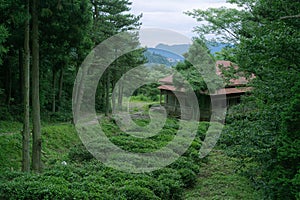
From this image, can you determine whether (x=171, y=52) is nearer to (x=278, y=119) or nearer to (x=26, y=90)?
(x=26, y=90)

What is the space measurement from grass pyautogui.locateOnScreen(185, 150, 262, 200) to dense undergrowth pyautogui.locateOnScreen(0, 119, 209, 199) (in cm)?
42

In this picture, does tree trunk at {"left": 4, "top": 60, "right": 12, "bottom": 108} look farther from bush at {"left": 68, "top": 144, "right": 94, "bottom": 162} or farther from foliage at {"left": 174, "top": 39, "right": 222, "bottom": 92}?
foliage at {"left": 174, "top": 39, "right": 222, "bottom": 92}

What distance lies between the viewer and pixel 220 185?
9.48 meters

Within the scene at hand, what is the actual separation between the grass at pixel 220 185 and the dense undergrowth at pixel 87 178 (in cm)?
42

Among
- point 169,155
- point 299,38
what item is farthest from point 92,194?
point 299,38

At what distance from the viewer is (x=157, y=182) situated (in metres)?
7.61

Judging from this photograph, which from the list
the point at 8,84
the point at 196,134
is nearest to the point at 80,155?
the point at 196,134

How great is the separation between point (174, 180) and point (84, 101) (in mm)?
18269

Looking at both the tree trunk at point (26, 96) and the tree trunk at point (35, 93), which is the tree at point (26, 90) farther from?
the tree trunk at point (35, 93)

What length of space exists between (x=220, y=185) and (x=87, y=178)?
460 centimetres

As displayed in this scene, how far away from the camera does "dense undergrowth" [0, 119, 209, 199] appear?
623 centimetres

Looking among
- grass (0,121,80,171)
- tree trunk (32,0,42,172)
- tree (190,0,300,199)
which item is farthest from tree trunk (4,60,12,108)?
tree (190,0,300,199)

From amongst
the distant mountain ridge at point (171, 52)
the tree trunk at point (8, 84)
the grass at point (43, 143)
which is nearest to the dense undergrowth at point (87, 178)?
the grass at point (43, 143)

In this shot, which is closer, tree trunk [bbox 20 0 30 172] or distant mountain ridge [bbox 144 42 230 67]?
tree trunk [bbox 20 0 30 172]
